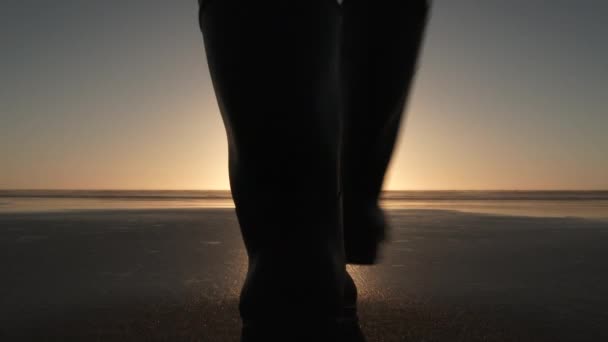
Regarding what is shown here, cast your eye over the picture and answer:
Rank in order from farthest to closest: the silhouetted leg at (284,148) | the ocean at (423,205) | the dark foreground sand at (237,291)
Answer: the ocean at (423,205) → the dark foreground sand at (237,291) → the silhouetted leg at (284,148)

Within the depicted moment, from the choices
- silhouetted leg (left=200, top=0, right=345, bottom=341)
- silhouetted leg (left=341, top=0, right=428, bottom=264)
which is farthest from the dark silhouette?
silhouetted leg (left=341, top=0, right=428, bottom=264)

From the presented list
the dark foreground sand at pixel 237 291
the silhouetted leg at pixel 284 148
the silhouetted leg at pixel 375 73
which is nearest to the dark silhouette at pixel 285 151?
the silhouetted leg at pixel 284 148

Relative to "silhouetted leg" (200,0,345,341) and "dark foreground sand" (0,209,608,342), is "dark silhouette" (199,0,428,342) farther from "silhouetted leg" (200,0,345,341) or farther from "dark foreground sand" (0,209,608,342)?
"dark foreground sand" (0,209,608,342)

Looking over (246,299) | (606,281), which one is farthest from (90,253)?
(606,281)

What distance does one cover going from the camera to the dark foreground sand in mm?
845

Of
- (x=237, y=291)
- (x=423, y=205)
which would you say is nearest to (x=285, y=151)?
(x=237, y=291)

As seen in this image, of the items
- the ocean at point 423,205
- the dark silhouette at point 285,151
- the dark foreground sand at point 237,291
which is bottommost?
the ocean at point 423,205

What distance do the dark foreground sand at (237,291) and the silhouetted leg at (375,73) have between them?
317 millimetres

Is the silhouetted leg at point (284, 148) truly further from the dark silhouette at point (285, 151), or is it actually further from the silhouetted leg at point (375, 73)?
the silhouetted leg at point (375, 73)

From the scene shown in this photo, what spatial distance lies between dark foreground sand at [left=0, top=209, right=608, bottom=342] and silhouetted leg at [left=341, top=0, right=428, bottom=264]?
1.04 feet

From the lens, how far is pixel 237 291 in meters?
1.13

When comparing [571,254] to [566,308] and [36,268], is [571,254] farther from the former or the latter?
[36,268]

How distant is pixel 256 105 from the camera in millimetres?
475

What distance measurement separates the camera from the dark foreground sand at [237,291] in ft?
2.77
